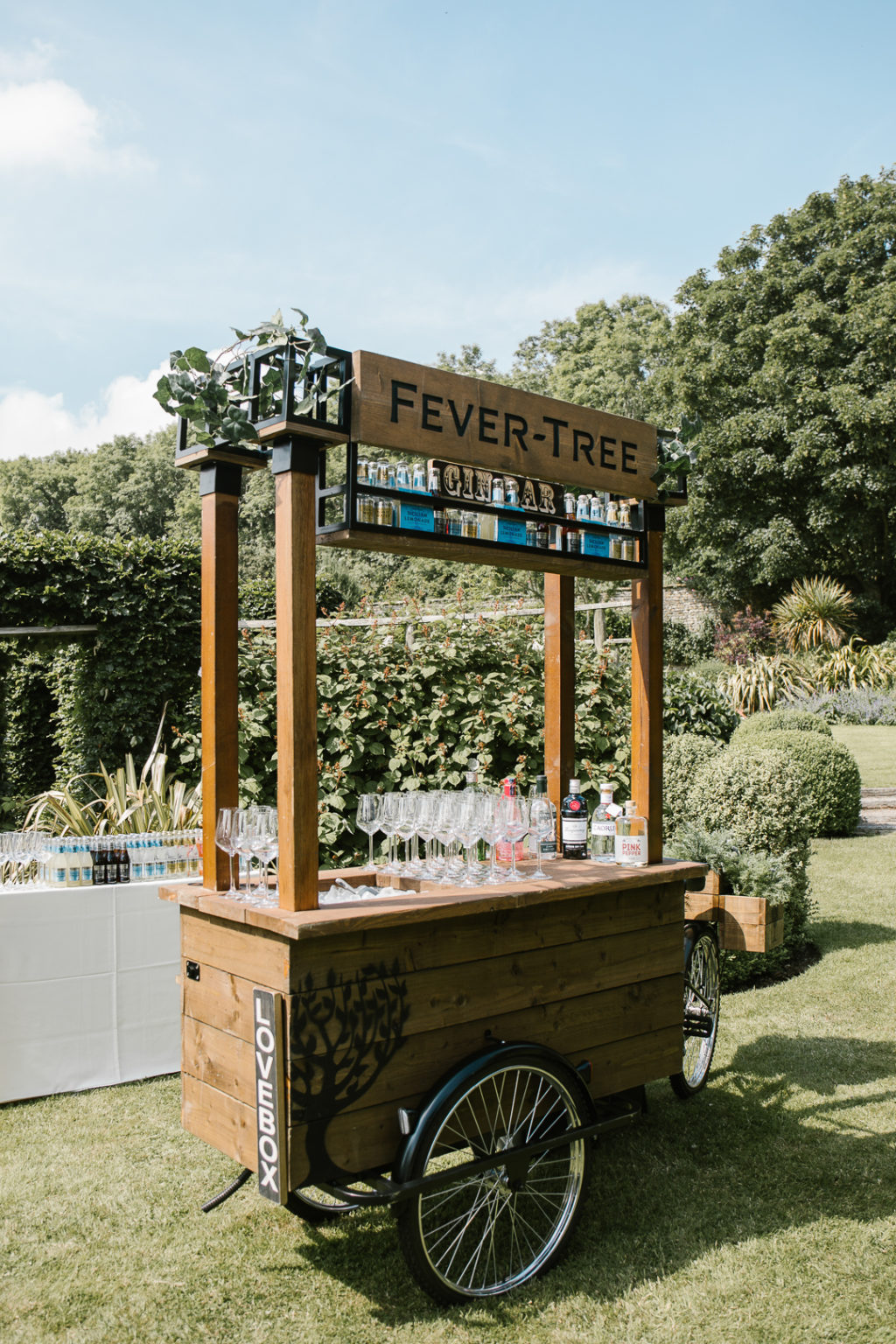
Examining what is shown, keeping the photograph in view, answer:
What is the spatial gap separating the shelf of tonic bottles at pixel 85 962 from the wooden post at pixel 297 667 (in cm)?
180

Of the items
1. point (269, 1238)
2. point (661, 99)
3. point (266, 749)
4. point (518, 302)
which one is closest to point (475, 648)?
point (266, 749)

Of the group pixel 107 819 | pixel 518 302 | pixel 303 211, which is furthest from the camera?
pixel 518 302

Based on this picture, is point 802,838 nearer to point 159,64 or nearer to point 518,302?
point 159,64

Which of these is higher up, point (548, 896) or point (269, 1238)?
point (548, 896)

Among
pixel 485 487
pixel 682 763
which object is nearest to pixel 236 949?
pixel 485 487

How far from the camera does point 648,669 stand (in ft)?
10.8

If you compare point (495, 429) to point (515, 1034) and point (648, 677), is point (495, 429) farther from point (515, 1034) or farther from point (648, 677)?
point (515, 1034)

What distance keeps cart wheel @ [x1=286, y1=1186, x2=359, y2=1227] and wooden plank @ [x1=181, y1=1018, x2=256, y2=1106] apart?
0.45 metres

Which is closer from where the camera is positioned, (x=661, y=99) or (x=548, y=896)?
(x=548, y=896)

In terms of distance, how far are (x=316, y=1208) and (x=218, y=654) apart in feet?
5.08

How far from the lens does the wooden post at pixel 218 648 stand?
265cm

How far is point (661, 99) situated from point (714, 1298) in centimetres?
581

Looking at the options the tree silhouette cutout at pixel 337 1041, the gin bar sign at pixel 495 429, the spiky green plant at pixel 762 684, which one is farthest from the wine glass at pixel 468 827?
the spiky green plant at pixel 762 684

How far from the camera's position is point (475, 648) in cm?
590
